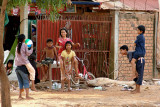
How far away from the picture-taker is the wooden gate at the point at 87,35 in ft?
34.1

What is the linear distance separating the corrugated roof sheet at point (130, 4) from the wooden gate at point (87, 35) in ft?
1.66

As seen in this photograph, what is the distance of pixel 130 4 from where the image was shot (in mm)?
11922

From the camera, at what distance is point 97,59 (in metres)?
11.1

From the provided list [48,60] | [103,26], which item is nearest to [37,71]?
[48,60]

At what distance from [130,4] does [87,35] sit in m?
2.12

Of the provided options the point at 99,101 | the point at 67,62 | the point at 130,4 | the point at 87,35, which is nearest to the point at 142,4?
the point at 130,4

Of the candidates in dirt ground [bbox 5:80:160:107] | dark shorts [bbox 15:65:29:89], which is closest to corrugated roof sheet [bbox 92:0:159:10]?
dirt ground [bbox 5:80:160:107]

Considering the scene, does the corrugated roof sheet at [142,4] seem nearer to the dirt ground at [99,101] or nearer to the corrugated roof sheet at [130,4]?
the corrugated roof sheet at [130,4]

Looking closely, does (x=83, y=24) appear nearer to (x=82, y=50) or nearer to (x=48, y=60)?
(x=82, y=50)

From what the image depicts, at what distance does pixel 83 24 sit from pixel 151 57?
8.74 feet

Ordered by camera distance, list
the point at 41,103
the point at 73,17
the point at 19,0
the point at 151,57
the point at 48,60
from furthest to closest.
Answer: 1. the point at 151,57
2. the point at 73,17
3. the point at 48,60
4. the point at 19,0
5. the point at 41,103

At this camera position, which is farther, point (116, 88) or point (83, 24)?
point (83, 24)

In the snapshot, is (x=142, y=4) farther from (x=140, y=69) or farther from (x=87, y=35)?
(x=140, y=69)

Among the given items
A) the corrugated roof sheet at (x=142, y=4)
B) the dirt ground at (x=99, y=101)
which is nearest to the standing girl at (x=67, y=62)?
the dirt ground at (x=99, y=101)
